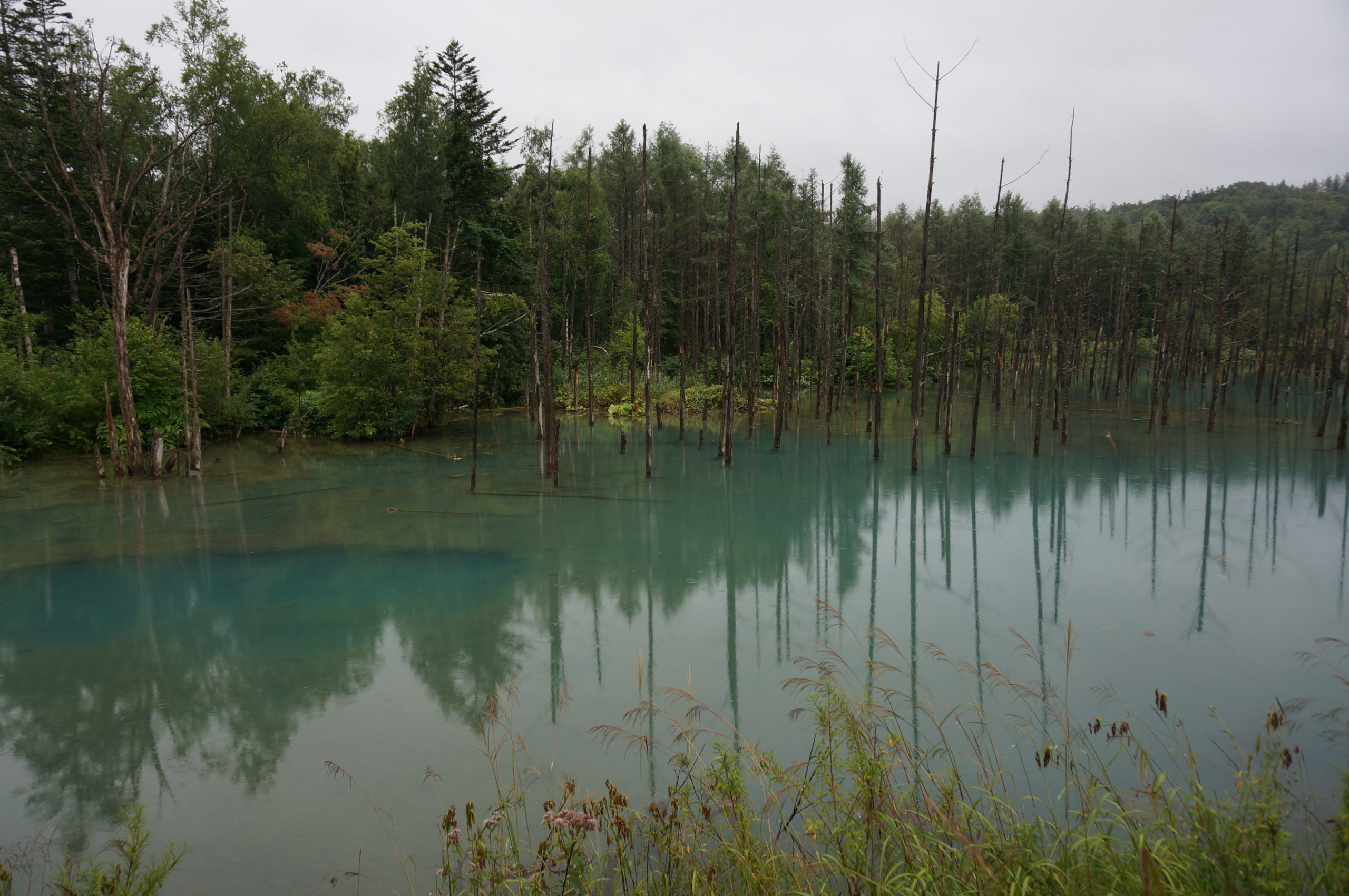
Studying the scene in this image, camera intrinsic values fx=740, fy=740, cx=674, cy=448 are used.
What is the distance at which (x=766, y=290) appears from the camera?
39312 millimetres

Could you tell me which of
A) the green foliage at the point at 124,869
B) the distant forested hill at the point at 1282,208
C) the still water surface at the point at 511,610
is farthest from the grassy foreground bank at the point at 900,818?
the distant forested hill at the point at 1282,208

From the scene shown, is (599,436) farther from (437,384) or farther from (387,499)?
(387,499)

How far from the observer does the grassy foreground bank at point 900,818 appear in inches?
118

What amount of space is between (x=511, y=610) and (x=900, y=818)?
248 inches

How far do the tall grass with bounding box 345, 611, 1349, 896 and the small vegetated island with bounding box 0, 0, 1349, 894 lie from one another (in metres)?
0.05

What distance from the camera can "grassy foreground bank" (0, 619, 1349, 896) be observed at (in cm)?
299

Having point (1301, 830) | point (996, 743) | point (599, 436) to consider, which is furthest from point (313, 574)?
point (599, 436)

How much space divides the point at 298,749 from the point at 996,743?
5.37 metres

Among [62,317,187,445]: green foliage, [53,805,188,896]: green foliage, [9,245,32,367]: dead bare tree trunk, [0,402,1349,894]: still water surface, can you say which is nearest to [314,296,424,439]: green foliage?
[62,317,187,445]: green foliage

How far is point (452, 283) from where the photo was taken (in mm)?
24641

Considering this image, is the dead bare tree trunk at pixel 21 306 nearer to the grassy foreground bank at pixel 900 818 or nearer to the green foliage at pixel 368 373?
the green foliage at pixel 368 373

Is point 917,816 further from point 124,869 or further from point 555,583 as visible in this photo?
point 555,583

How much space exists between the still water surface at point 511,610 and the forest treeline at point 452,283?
3375 millimetres

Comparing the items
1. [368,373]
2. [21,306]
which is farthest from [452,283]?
[21,306]
